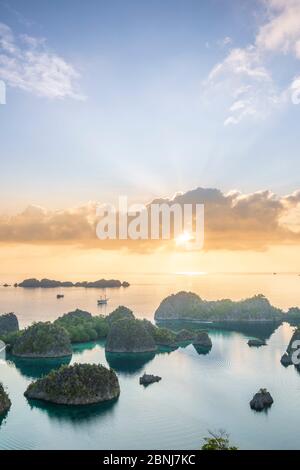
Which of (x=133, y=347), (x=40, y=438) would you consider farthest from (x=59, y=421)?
(x=133, y=347)

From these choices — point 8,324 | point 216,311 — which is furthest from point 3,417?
point 216,311

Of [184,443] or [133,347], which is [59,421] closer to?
[184,443]

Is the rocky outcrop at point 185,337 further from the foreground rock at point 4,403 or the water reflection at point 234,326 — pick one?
the foreground rock at point 4,403

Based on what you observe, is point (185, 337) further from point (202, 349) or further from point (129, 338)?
point (129, 338)

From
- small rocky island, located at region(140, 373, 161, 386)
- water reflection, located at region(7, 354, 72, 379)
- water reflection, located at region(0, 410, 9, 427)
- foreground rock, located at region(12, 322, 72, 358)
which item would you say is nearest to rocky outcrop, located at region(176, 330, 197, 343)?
foreground rock, located at region(12, 322, 72, 358)

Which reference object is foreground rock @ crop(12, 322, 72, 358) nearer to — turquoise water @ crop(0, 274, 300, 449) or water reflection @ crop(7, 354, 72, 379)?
water reflection @ crop(7, 354, 72, 379)
